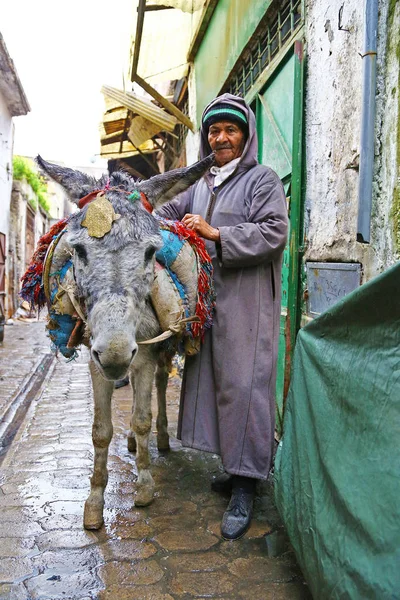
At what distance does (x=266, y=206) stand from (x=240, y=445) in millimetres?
1346

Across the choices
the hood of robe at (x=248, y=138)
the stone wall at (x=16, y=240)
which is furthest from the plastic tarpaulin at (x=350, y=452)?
the stone wall at (x=16, y=240)

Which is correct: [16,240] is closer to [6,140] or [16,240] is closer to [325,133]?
[6,140]

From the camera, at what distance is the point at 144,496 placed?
275cm

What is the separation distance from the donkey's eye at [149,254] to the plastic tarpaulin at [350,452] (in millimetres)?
785

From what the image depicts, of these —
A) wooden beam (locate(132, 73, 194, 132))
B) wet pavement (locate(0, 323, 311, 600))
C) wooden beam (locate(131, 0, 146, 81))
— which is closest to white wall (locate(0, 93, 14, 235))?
wooden beam (locate(132, 73, 194, 132))

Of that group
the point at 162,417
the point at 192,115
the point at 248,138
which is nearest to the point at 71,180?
the point at 248,138

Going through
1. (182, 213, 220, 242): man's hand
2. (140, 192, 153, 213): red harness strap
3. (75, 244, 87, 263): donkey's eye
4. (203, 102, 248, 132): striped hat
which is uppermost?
(203, 102, 248, 132): striped hat

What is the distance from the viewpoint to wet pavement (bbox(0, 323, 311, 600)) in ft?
6.59

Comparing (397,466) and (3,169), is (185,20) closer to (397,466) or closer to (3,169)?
(397,466)

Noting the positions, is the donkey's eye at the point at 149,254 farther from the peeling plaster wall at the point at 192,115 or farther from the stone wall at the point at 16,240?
the stone wall at the point at 16,240

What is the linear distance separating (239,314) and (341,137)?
127cm

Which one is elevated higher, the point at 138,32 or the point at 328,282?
the point at 138,32

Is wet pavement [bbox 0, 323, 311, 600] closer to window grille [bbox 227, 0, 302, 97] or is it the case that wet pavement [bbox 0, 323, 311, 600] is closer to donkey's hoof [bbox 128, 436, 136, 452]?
donkey's hoof [bbox 128, 436, 136, 452]

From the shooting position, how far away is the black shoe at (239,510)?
96.6 inches
